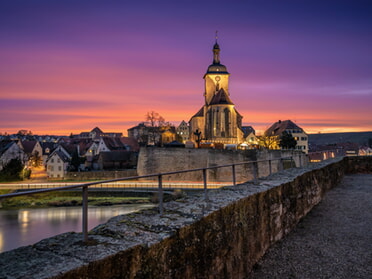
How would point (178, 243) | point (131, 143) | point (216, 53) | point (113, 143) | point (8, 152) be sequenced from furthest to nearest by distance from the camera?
point (216, 53) < point (131, 143) < point (113, 143) < point (8, 152) < point (178, 243)

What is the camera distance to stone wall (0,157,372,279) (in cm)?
230

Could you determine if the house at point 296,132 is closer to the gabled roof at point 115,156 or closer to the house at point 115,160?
the house at point 115,160

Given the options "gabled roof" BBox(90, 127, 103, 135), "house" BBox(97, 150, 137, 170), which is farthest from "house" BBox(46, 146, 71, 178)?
"gabled roof" BBox(90, 127, 103, 135)

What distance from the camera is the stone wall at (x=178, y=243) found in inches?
90.5

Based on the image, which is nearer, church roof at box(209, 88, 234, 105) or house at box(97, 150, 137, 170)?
house at box(97, 150, 137, 170)

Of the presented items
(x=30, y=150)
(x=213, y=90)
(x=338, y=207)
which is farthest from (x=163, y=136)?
(x=338, y=207)

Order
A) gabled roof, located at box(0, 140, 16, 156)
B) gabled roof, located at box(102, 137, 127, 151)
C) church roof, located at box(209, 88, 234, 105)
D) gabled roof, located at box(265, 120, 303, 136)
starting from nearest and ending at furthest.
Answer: gabled roof, located at box(0, 140, 16, 156)
church roof, located at box(209, 88, 234, 105)
gabled roof, located at box(265, 120, 303, 136)
gabled roof, located at box(102, 137, 127, 151)

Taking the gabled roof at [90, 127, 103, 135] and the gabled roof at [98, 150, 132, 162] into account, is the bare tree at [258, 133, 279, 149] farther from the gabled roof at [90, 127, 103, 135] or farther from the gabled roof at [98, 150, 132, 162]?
the gabled roof at [90, 127, 103, 135]

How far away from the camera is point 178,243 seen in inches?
130

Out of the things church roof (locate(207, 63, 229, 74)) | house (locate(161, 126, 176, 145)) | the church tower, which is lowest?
house (locate(161, 126, 176, 145))

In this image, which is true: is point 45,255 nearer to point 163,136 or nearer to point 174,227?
point 174,227

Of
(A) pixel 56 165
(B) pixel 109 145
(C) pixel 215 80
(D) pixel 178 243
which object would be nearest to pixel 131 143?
(B) pixel 109 145

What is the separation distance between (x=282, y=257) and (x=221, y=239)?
7.00 ft

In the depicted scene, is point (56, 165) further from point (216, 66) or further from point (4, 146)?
point (216, 66)
